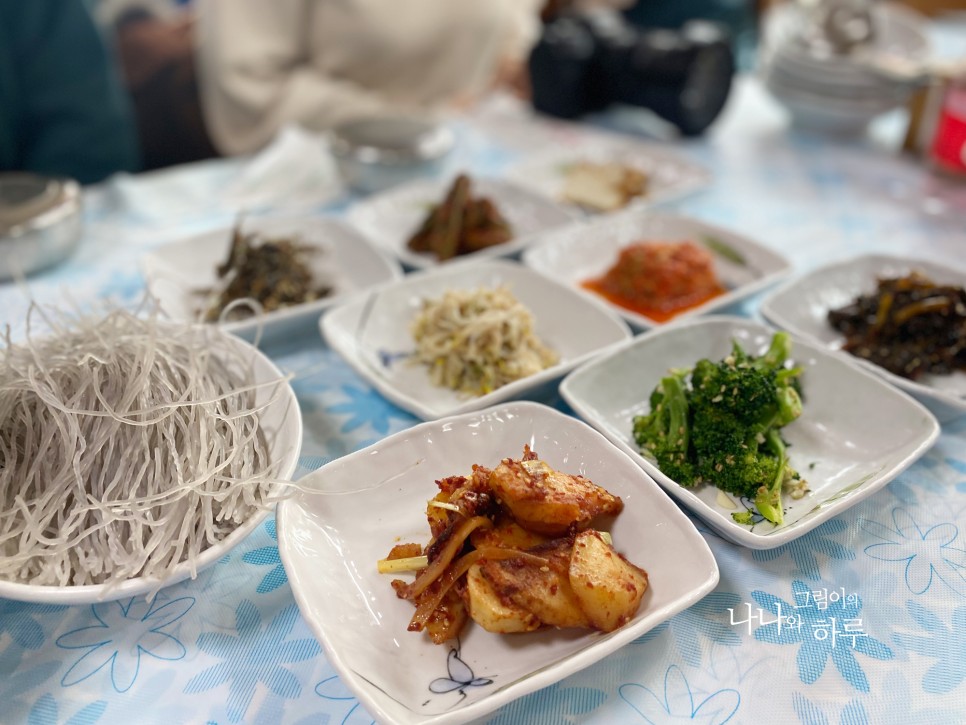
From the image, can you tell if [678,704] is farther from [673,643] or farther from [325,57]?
[325,57]

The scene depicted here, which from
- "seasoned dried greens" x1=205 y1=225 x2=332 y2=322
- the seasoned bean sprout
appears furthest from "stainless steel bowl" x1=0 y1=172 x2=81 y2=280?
the seasoned bean sprout

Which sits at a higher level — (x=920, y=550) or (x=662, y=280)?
(x=662, y=280)

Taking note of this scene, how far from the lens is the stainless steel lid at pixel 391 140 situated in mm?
3029

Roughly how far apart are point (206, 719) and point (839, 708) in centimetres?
111

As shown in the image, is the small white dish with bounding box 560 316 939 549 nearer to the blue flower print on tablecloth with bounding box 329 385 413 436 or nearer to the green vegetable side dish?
the green vegetable side dish

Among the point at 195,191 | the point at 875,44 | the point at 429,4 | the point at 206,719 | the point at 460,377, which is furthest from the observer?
the point at 429,4

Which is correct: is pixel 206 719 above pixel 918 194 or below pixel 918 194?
below

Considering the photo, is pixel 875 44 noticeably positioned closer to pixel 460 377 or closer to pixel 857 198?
pixel 857 198

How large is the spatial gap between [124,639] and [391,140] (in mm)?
2380

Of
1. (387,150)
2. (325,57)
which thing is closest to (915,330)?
(387,150)

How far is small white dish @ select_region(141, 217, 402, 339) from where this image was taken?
2217 mm

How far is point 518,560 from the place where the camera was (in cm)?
131

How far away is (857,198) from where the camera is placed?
3193mm

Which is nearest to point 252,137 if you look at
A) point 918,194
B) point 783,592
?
point 918,194
